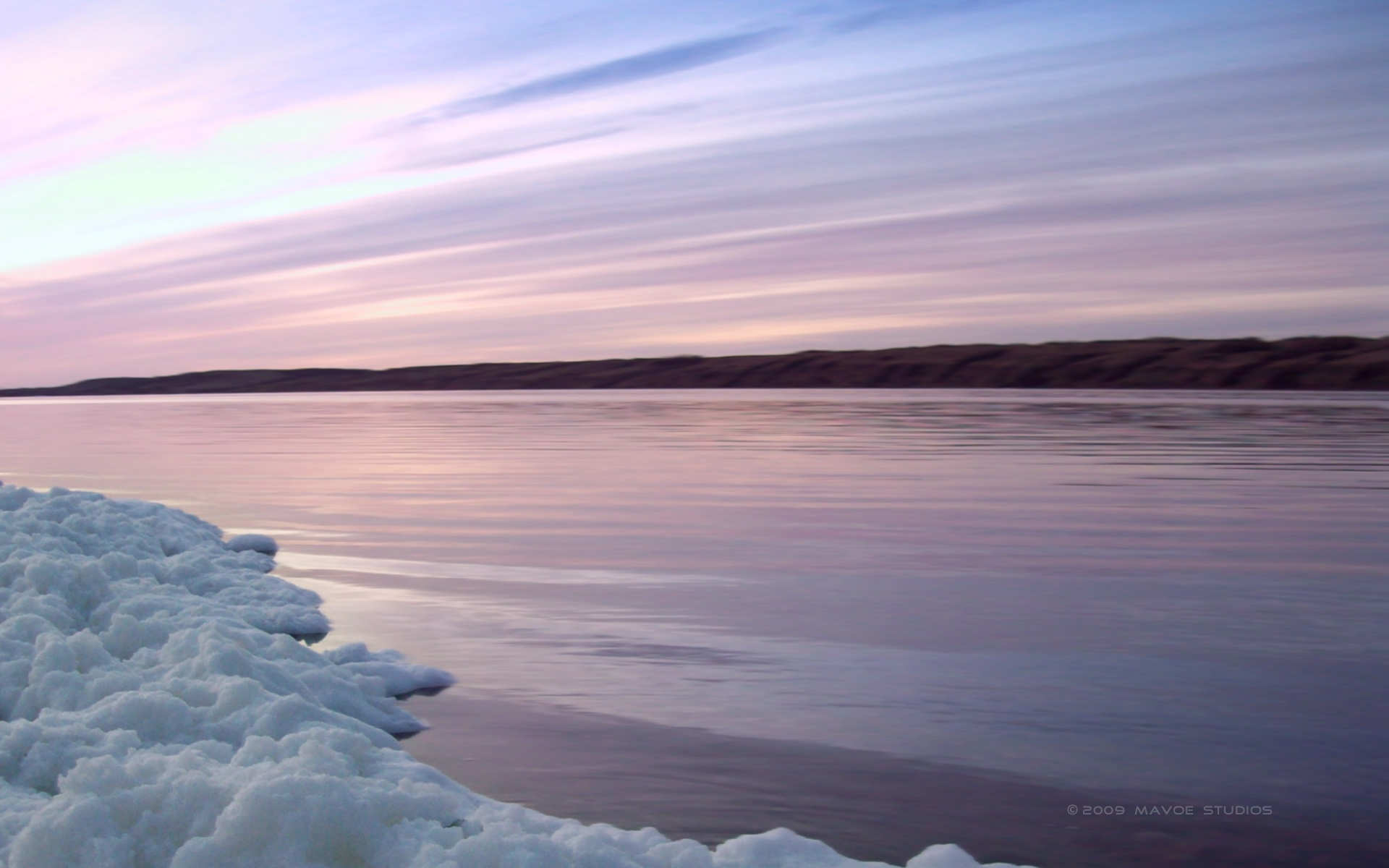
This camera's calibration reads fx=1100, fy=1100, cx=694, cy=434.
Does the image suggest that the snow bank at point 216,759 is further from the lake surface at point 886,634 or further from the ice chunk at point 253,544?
the ice chunk at point 253,544

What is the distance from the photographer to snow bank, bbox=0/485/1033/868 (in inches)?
131

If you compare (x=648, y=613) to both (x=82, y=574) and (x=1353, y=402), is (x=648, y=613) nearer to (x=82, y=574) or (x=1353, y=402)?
(x=82, y=574)

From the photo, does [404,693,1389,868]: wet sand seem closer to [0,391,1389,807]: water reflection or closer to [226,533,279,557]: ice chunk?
[0,391,1389,807]: water reflection

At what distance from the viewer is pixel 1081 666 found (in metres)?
6.44

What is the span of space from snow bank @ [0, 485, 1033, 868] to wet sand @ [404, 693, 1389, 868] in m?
0.33

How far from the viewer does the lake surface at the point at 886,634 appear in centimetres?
466

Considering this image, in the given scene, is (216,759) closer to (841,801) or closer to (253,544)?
(841,801)

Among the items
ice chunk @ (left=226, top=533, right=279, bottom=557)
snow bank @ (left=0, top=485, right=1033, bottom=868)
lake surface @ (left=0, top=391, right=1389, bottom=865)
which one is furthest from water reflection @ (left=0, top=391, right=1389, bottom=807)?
snow bank @ (left=0, top=485, right=1033, bottom=868)

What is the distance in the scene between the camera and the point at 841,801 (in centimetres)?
457

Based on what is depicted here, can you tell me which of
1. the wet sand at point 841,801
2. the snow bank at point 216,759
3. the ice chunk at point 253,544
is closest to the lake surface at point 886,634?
the wet sand at point 841,801

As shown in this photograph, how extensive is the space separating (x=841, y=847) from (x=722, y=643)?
3010 mm

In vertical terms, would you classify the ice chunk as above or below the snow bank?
below

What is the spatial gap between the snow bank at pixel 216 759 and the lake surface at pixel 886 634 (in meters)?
0.45

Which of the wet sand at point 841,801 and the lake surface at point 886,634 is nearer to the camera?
the wet sand at point 841,801
